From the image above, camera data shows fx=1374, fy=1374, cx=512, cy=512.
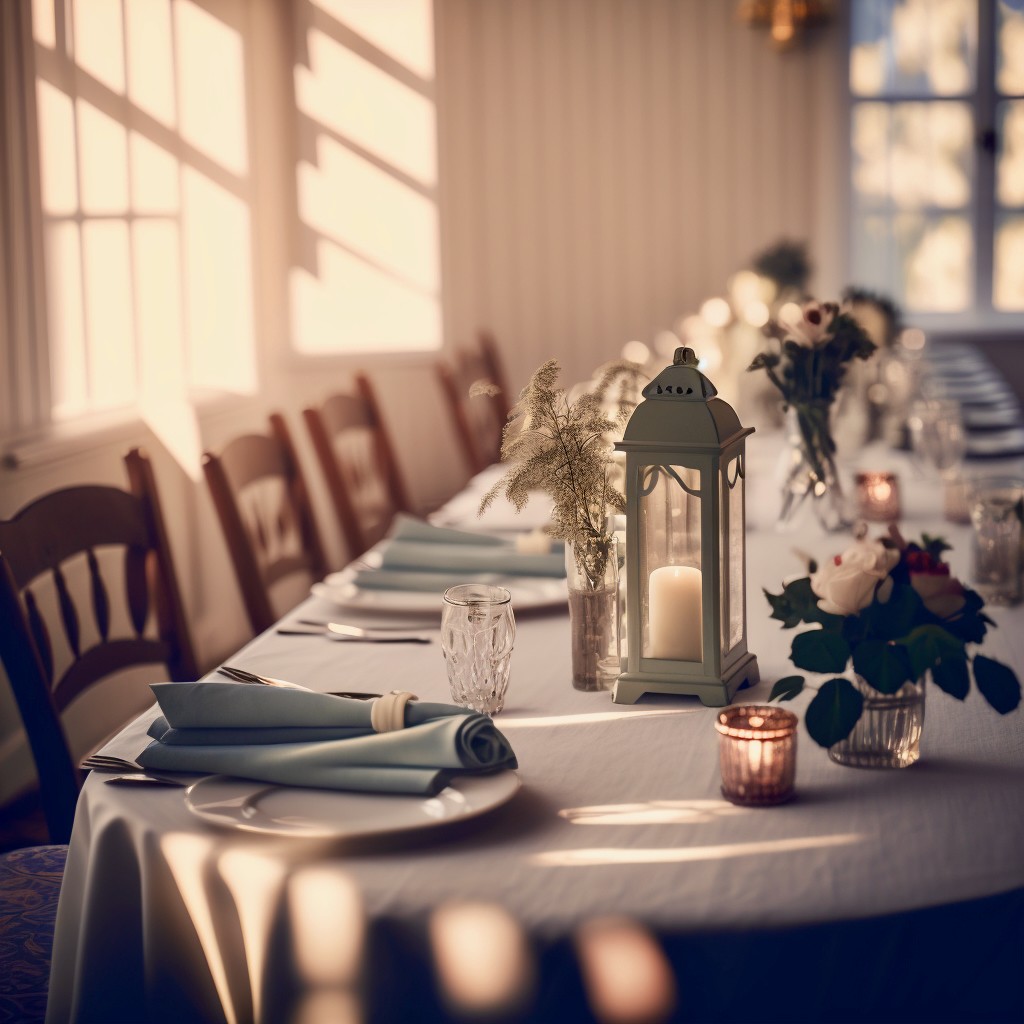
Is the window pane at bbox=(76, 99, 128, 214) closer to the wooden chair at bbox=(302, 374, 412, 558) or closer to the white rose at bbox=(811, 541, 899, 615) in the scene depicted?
the wooden chair at bbox=(302, 374, 412, 558)

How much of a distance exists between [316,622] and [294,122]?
11.6 ft

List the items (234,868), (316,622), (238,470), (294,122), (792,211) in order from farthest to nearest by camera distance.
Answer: (792,211)
(294,122)
(238,470)
(316,622)
(234,868)

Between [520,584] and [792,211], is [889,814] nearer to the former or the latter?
[520,584]

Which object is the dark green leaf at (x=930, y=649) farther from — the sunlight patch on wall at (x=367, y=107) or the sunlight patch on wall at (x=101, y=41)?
the sunlight patch on wall at (x=367, y=107)

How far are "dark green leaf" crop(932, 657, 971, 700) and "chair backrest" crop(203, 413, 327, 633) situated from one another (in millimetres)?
1318

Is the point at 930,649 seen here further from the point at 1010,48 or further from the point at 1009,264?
the point at 1010,48

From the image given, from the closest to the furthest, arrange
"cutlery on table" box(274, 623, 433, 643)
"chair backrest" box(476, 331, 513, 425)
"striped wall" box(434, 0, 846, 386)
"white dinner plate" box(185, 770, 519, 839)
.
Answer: "white dinner plate" box(185, 770, 519, 839) < "cutlery on table" box(274, 623, 433, 643) < "chair backrest" box(476, 331, 513, 425) < "striped wall" box(434, 0, 846, 386)

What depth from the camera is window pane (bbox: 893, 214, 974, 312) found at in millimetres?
5941

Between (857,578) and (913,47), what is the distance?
520 cm

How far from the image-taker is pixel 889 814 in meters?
1.18

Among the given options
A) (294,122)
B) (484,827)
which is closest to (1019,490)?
(484,827)

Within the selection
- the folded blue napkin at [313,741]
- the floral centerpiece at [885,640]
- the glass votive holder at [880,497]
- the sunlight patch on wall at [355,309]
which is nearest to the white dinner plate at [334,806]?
the folded blue napkin at [313,741]

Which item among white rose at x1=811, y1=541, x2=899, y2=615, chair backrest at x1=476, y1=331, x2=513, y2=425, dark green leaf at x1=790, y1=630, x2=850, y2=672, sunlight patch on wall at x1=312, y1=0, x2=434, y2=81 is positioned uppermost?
sunlight patch on wall at x1=312, y1=0, x2=434, y2=81

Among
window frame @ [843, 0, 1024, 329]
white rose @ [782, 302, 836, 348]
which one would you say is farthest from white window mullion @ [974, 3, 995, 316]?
white rose @ [782, 302, 836, 348]
